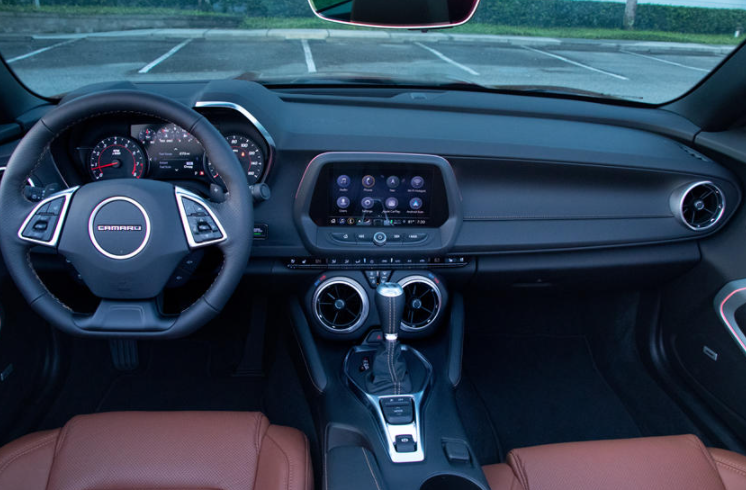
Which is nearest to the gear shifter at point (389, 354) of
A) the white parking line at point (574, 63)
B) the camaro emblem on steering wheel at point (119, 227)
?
the camaro emblem on steering wheel at point (119, 227)

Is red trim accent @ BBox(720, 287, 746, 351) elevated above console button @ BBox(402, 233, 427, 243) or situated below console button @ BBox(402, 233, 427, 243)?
below

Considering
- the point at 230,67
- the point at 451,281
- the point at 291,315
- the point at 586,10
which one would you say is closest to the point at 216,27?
the point at 230,67

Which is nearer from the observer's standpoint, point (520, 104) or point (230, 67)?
point (520, 104)

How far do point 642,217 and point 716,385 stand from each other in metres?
0.72

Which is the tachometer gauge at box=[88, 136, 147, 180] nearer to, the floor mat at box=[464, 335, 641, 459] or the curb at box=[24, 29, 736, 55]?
the curb at box=[24, 29, 736, 55]

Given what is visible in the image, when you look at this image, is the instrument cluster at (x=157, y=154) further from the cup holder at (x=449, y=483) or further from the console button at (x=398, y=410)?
the cup holder at (x=449, y=483)

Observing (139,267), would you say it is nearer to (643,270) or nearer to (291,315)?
(291,315)

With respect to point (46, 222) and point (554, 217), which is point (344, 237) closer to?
point (554, 217)

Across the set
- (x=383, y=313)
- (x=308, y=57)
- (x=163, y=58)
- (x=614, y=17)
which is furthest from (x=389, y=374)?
(x=614, y=17)

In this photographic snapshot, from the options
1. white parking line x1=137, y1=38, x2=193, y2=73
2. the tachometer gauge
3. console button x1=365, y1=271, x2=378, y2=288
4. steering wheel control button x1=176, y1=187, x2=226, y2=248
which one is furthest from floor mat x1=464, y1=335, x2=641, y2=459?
white parking line x1=137, y1=38, x2=193, y2=73

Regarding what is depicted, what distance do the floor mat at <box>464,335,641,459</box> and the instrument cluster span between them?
1.57 metres

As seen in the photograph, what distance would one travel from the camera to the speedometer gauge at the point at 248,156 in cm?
209

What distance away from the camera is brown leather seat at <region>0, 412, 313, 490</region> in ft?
5.38

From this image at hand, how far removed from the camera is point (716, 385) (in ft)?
7.80
